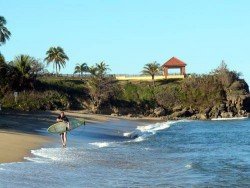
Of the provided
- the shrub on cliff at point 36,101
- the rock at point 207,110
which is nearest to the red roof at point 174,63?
the rock at point 207,110

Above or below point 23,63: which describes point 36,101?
below

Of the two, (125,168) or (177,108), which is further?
(177,108)

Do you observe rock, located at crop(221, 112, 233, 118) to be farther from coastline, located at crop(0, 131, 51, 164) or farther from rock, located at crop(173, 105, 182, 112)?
coastline, located at crop(0, 131, 51, 164)

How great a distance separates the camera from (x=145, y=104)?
8050cm

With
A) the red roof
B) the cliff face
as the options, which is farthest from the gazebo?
the cliff face

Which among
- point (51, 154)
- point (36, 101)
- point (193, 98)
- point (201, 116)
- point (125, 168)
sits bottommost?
point (125, 168)

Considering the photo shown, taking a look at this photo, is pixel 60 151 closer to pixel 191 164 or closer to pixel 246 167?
pixel 191 164

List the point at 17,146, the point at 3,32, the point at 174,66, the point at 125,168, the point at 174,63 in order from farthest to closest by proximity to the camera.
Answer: the point at 174,63
the point at 174,66
the point at 3,32
the point at 17,146
the point at 125,168

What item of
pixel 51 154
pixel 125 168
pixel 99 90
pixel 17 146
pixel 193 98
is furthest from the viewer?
pixel 193 98

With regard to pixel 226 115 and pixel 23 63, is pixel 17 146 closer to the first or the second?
pixel 23 63

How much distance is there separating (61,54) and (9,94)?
33634 millimetres

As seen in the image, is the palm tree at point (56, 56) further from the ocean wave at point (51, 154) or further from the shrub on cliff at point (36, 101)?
the ocean wave at point (51, 154)

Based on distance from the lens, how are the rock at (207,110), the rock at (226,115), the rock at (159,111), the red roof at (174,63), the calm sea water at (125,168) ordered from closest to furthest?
1. the calm sea water at (125,168)
2. the rock at (159,111)
3. the rock at (226,115)
4. the rock at (207,110)
5. the red roof at (174,63)

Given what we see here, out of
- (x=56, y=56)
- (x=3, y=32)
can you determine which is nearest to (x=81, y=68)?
(x=56, y=56)
